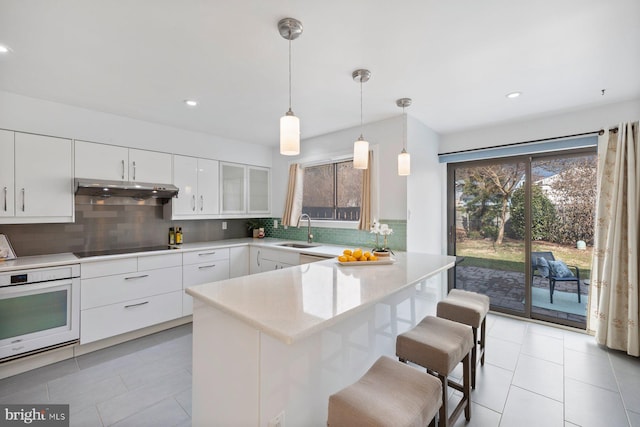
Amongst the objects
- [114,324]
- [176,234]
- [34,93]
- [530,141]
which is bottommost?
[114,324]

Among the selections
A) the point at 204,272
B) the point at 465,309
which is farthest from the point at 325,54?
the point at 204,272

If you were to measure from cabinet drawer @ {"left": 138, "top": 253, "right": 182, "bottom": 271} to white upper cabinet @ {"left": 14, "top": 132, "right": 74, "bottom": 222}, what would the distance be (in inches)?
31.5

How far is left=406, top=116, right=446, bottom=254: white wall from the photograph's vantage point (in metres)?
3.30

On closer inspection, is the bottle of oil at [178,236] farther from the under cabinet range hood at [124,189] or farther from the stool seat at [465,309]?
the stool seat at [465,309]

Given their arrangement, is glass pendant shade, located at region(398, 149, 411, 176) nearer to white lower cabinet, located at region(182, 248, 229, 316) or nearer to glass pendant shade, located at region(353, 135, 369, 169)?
glass pendant shade, located at region(353, 135, 369, 169)

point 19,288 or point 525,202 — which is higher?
point 525,202

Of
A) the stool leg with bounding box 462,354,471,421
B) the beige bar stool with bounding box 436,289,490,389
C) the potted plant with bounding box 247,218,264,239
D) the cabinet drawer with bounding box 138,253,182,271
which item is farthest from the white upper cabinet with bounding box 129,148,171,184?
the stool leg with bounding box 462,354,471,421

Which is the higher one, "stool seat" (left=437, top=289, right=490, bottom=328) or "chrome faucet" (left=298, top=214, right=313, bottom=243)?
"chrome faucet" (left=298, top=214, right=313, bottom=243)

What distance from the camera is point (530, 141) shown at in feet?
10.9

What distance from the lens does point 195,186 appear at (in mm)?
3857

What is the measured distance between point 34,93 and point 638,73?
16.9ft

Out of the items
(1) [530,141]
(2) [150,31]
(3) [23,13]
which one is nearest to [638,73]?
(1) [530,141]

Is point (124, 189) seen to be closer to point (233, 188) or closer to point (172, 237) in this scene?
point (172, 237)

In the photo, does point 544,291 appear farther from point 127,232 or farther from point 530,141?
point 127,232
